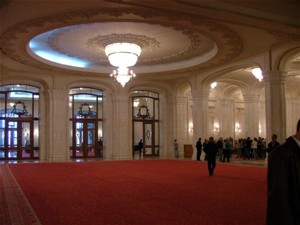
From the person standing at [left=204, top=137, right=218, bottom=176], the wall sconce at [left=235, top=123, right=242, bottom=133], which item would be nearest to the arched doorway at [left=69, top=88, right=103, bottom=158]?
the wall sconce at [left=235, top=123, right=242, bottom=133]

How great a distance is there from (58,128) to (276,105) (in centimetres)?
1110

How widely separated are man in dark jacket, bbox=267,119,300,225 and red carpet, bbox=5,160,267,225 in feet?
10.2

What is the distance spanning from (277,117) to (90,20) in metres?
8.27

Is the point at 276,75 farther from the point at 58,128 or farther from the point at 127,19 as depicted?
the point at 58,128

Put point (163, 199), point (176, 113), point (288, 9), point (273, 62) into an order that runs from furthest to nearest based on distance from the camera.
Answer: point (176, 113), point (273, 62), point (288, 9), point (163, 199)

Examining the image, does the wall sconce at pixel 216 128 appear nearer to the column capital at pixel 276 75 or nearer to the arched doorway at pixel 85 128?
the arched doorway at pixel 85 128

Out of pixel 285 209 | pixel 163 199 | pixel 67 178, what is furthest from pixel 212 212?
pixel 67 178

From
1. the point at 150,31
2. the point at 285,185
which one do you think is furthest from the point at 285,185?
the point at 150,31

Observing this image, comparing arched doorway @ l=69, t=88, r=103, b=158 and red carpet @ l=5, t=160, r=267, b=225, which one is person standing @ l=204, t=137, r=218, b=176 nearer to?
red carpet @ l=5, t=160, r=267, b=225

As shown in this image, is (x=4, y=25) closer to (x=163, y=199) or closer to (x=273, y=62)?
(x=163, y=199)

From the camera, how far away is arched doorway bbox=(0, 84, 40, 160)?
2088 cm

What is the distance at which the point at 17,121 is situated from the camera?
21.2 metres

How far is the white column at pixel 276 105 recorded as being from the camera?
1489 cm

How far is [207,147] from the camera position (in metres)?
11.6
